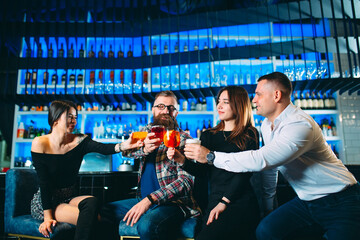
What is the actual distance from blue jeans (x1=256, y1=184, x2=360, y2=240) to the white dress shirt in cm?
4

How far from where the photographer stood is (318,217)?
4.73 feet

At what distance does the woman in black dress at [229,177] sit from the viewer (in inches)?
55.2

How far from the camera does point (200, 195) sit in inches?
72.5

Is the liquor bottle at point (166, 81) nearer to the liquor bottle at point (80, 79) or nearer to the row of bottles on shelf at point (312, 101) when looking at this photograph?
the liquor bottle at point (80, 79)

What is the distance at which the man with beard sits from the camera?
146cm

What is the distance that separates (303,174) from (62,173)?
4.80ft

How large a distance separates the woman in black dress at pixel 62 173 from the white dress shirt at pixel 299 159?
69cm

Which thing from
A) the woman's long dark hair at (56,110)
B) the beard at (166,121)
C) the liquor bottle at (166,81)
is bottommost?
the beard at (166,121)

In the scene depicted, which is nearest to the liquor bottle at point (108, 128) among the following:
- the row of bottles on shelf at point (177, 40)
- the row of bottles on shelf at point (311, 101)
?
the row of bottles on shelf at point (177, 40)

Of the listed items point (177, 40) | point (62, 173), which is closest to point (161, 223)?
point (62, 173)

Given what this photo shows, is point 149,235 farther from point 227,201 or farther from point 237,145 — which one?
point 237,145

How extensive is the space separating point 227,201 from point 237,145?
13.1 inches

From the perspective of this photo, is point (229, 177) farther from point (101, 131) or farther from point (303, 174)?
point (101, 131)

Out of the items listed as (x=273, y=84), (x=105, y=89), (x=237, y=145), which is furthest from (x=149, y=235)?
(x=105, y=89)
